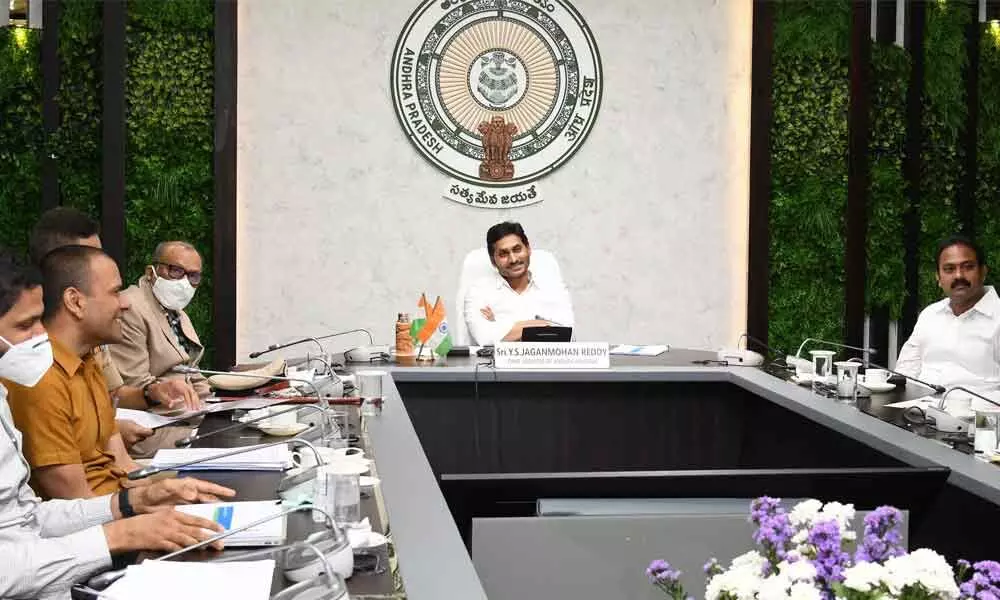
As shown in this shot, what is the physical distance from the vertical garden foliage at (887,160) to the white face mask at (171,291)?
3779 mm

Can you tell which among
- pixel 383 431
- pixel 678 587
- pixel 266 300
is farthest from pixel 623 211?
pixel 678 587

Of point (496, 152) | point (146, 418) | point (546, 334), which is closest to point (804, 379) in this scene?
point (546, 334)

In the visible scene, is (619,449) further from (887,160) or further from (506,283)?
(887,160)

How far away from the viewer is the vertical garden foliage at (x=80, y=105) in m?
5.23

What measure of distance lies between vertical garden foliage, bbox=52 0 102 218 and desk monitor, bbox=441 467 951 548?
3557 mm

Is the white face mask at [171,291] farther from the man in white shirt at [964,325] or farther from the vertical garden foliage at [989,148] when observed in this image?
the vertical garden foliage at [989,148]

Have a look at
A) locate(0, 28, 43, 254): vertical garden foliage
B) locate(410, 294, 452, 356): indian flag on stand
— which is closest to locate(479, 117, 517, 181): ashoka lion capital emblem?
locate(410, 294, 452, 356): indian flag on stand

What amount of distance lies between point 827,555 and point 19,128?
4.95 meters

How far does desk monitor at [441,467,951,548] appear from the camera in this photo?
2443mm

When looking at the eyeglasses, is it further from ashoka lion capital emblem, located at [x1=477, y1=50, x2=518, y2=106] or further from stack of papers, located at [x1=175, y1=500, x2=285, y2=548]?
ashoka lion capital emblem, located at [x1=477, y1=50, x2=518, y2=106]

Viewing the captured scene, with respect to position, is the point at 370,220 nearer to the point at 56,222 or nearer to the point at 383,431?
the point at 56,222

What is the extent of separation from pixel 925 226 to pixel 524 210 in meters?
2.26

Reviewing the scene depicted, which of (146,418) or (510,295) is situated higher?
(510,295)

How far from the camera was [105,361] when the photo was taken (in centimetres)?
338
